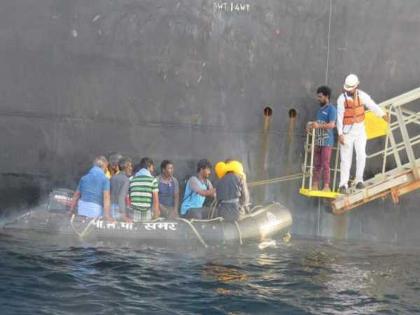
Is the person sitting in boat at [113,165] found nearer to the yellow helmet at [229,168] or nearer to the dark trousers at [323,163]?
the yellow helmet at [229,168]

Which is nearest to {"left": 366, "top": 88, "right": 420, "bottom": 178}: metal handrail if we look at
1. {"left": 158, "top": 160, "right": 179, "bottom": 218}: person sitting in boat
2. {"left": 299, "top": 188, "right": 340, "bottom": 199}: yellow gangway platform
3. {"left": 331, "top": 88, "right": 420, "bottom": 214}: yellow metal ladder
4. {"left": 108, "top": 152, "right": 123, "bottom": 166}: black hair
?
{"left": 331, "top": 88, "right": 420, "bottom": 214}: yellow metal ladder

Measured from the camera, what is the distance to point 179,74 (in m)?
11.8

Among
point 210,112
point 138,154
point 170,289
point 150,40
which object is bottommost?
point 170,289

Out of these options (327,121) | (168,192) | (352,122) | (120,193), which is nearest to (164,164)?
(168,192)

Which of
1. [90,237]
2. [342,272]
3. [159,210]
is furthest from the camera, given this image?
[159,210]

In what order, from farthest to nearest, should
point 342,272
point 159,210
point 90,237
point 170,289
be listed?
1. point 159,210
2. point 90,237
3. point 342,272
4. point 170,289

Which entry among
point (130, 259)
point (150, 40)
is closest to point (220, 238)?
point (130, 259)

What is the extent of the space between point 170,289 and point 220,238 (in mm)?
2494

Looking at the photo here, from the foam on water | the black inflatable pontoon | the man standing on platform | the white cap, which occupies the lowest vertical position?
the foam on water

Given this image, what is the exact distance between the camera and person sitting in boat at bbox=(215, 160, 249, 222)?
36.0ft

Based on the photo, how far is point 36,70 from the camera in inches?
463

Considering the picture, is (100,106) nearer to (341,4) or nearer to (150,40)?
(150,40)

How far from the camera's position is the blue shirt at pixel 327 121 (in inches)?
438

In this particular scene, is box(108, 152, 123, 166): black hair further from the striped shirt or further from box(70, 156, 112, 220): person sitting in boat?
the striped shirt
